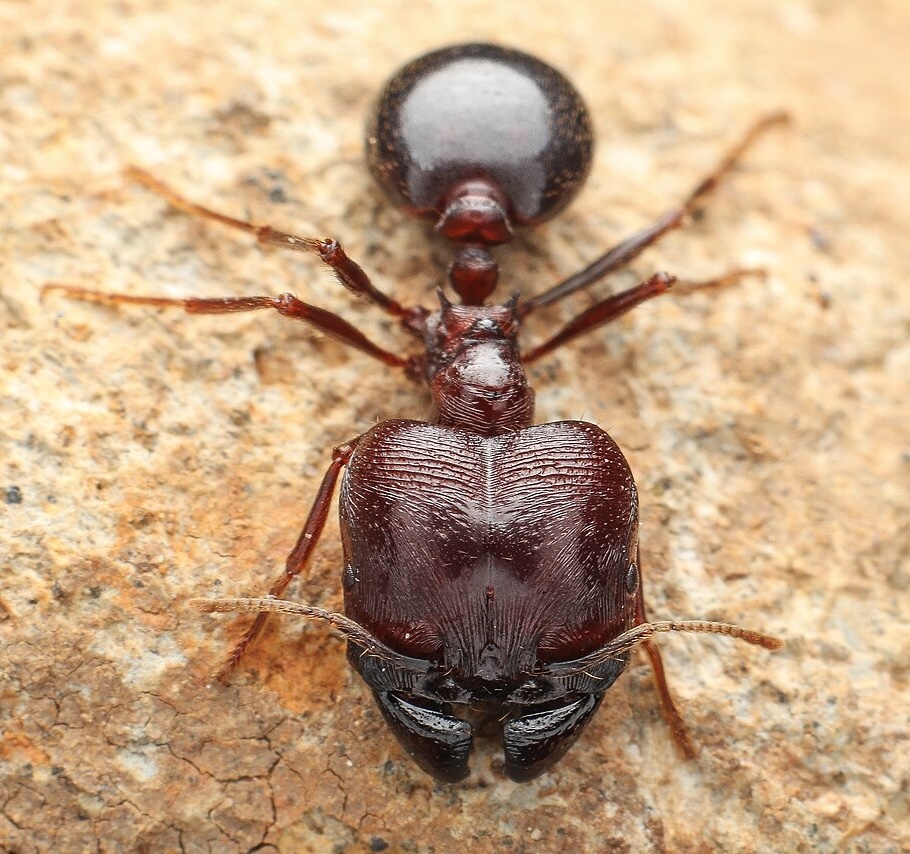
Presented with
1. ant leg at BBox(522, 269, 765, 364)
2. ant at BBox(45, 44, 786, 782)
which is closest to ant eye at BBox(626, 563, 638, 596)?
ant at BBox(45, 44, 786, 782)

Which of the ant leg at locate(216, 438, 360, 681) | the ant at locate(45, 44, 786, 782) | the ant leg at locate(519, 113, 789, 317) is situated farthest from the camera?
the ant leg at locate(519, 113, 789, 317)

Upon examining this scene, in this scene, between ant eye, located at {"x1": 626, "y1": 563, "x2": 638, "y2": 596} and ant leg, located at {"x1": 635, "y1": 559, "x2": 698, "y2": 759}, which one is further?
ant leg, located at {"x1": 635, "y1": 559, "x2": 698, "y2": 759}

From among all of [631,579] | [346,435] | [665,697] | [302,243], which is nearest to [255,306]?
[302,243]

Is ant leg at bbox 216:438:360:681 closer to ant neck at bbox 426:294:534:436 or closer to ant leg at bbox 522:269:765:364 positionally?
ant neck at bbox 426:294:534:436

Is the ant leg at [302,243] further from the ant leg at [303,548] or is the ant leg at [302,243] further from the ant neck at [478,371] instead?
the ant leg at [303,548]

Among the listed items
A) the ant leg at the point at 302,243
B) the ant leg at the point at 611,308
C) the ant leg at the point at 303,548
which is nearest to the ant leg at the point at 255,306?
the ant leg at the point at 302,243

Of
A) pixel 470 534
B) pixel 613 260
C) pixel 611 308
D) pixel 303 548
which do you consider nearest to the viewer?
pixel 470 534

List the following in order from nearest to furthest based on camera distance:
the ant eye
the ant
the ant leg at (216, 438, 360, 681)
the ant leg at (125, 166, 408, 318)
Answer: the ant → the ant eye → the ant leg at (216, 438, 360, 681) → the ant leg at (125, 166, 408, 318)

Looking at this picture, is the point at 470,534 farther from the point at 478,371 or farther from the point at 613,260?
the point at 613,260
